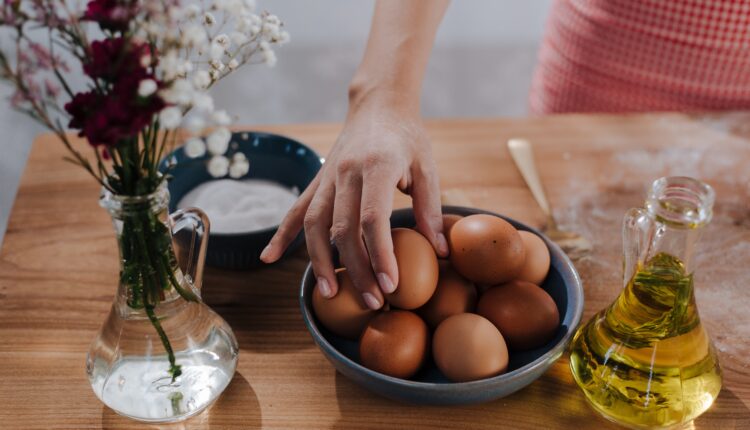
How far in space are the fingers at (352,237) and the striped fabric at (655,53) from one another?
0.79m

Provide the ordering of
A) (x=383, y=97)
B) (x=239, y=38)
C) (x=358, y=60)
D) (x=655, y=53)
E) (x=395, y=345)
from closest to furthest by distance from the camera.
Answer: (x=239, y=38) < (x=395, y=345) < (x=383, y=97) < (x=655, y=53) < (x=358, y=60)

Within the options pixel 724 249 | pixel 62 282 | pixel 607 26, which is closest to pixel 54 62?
pixel 62 282

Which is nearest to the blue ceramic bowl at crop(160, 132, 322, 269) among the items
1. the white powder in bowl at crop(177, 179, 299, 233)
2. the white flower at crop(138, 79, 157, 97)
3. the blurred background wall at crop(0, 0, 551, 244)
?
the white powder in bowl at crop(177, 179, 299, 233)

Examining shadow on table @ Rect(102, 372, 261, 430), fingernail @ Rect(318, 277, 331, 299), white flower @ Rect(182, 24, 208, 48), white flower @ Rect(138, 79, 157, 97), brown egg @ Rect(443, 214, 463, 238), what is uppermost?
white flower @ Rect(182, 24, 208, 48)

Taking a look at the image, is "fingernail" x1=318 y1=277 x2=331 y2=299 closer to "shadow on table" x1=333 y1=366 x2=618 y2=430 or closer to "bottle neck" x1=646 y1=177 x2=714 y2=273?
"shadow on table" x1=333 y1=366 x2=618 y2=430

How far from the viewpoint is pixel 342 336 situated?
729 mm

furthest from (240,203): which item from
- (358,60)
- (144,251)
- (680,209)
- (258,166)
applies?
(358,60)

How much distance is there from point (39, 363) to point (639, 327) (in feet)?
2.02

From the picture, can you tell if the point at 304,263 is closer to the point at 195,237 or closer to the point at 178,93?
the point at 195,237

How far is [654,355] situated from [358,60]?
85.0 inches

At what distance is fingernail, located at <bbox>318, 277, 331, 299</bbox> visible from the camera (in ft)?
2.32

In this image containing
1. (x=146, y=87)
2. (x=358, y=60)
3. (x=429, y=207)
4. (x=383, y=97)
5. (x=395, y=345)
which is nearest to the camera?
(x=146, y=87)

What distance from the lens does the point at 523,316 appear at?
0.69 meters

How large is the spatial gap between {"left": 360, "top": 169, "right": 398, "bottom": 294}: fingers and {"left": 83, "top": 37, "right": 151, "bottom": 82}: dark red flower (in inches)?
11.9
